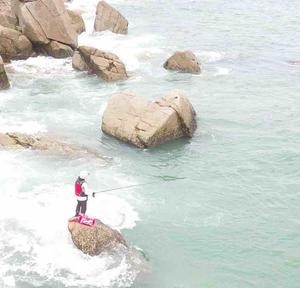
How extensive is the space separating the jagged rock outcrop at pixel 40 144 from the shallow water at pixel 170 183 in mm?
518

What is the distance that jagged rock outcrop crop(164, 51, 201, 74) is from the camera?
128ft

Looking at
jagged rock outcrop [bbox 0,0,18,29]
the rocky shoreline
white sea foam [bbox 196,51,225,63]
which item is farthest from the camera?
white sea foam [bbox 196,51,225,63]

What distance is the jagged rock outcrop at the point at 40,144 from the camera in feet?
85.7

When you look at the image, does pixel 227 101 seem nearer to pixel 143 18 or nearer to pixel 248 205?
pixel 248 205

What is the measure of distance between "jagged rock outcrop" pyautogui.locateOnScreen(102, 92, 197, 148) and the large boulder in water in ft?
26.6

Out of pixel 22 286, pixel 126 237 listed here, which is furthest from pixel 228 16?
pixel 22 286

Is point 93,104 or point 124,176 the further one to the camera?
point 93,104

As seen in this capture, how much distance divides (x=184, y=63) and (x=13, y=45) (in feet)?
39.6

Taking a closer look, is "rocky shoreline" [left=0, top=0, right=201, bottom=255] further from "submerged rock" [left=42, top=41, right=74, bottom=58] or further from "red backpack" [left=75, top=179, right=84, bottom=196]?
"red backpack" [left=75, top=179, right=84, bottom=196]

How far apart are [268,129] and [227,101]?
461cm

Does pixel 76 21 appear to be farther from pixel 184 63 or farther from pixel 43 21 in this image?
pixel 184 63

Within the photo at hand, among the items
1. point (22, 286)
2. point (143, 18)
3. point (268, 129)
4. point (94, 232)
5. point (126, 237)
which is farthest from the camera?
point (143, 18)

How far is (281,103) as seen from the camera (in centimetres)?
3362

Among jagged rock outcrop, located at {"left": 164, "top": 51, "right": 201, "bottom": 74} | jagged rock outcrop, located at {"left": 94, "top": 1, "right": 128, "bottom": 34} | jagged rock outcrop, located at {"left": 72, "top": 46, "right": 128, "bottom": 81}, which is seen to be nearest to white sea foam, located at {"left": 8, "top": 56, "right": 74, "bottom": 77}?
jagged rock outcrop, located at {"left": 72, "top": 46, "right": 128, "bottom": 81}
